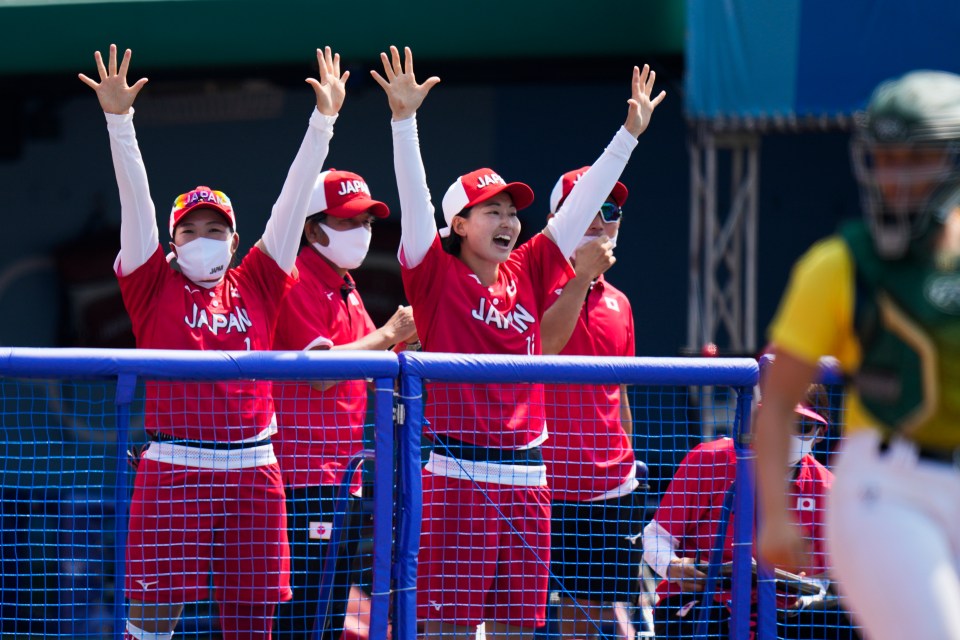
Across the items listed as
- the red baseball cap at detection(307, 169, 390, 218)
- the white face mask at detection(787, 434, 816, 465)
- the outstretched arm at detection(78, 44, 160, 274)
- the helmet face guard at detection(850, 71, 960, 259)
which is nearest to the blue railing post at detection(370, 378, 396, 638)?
the outstretched arm at detection(78, 44, 160, 274)

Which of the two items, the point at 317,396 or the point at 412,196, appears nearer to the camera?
the point at 412,196

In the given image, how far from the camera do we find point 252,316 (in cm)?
450

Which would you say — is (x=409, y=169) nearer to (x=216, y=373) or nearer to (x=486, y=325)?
(x=486, y=325)

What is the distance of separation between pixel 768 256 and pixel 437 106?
8.66 feet

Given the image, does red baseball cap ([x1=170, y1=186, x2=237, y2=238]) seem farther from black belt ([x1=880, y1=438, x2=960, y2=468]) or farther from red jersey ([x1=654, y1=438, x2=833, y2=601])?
black belt ([x1=880, y1=438, x2=960, y2=468])

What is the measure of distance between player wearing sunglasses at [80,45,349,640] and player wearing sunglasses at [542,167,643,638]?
97 cm

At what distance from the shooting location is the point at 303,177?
4.44 meters

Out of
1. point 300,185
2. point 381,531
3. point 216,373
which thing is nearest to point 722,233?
point 300,185

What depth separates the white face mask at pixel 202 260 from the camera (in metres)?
4.45

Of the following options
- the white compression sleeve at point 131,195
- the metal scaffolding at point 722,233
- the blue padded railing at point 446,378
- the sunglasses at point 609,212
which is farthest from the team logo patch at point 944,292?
the metal scaffolding at point 722,233

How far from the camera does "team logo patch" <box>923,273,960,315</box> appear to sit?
2.68 metres

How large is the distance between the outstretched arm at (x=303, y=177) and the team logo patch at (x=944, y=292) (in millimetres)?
2283

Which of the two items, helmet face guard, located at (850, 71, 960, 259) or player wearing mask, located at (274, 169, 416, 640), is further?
player wearing mask, located at (274, 169, 416, 640)

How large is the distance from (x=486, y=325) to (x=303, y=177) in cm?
81
